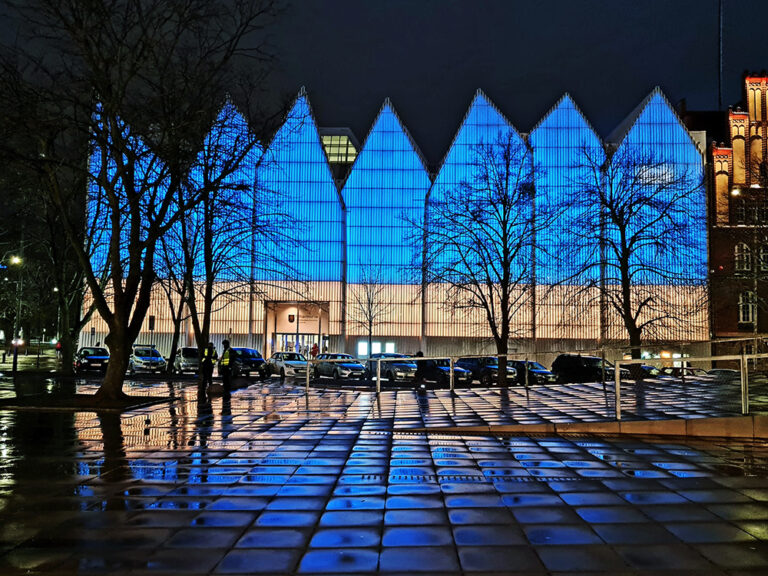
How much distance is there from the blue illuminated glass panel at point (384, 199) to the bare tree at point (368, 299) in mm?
195

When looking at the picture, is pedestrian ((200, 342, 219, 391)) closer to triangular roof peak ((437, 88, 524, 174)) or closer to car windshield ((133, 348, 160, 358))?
car windshield ((133, 348, 160, 358))

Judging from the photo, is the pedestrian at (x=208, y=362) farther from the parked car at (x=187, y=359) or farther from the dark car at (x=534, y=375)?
the parked car at (x=187, y=359)

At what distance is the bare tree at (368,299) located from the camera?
53094 millimetres

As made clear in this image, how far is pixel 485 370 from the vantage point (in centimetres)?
3077

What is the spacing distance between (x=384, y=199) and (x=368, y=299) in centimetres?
831

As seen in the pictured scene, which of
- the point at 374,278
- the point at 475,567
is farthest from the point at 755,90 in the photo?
the point at 475,567

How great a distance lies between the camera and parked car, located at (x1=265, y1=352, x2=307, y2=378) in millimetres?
33719

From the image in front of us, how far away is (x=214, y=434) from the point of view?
11.3 m

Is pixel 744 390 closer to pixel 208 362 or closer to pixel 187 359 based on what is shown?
pixel 208 362

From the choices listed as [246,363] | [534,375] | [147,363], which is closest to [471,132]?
[534,375]

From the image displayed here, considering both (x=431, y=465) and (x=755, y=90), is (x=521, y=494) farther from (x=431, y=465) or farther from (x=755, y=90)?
(x=755, y=90)

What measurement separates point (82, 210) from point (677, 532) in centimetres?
3240

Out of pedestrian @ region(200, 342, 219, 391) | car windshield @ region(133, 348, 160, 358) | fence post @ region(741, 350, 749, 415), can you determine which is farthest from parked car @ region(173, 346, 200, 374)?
fence post @ region(741, 350, 749, 415)

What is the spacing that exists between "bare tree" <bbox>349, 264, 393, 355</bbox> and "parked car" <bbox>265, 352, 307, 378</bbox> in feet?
58.1
